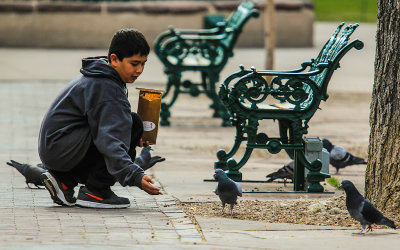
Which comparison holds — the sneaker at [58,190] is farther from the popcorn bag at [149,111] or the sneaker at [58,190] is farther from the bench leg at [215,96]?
the bench leg at [215,96]

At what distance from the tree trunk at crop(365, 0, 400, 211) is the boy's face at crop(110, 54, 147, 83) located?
168 cm

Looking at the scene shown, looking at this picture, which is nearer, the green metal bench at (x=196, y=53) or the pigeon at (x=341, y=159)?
the pigeon at (x=341, y=159)

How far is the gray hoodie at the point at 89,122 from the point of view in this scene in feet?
20.0

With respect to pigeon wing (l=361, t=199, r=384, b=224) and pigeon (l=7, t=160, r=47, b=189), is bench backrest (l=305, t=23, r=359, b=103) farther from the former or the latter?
pigeon (l=7, t=160, r=47, b=189)

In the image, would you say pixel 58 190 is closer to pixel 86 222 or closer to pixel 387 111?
pixel 86 222

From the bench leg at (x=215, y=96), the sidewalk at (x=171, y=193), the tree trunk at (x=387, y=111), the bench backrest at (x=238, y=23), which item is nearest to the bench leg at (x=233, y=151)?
the sidewalk at (x=171, y=193)

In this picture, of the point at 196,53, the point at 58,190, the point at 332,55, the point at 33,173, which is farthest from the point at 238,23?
the point at 58,190

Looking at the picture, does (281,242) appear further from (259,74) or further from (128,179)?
(259,74)

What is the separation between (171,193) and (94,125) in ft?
3.86

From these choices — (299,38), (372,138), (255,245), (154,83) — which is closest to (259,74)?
(372,138)

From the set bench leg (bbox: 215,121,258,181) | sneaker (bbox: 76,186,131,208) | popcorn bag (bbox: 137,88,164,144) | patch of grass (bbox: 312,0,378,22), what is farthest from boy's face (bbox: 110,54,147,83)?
patch of grass (bbox: 312,0,378,22)

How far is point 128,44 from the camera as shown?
20.4 feet

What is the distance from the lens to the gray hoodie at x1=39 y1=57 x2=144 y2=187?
6.09m

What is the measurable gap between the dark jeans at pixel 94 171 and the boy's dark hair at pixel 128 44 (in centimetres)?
45
